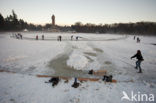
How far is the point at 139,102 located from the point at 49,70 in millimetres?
5922

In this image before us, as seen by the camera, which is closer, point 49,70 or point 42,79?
point 42,79

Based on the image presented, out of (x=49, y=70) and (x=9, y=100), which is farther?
(x=49, y=70)

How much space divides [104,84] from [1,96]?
208 inches

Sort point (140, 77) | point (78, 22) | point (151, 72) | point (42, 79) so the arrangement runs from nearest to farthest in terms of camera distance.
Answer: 1. point (42, 79)
2. point (140, 77)
3. point (151, 72)
4. point (78, 22)

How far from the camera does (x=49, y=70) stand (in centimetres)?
718

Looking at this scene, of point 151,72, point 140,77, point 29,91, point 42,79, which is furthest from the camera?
point 151,72

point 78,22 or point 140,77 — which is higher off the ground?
point 78,22

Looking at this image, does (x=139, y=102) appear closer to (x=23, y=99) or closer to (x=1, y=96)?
(x=23, y=99)

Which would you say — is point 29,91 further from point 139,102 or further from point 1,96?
point 139,102

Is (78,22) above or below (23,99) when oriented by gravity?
above

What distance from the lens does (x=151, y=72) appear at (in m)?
7.00

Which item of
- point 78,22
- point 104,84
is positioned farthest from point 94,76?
point 78,22

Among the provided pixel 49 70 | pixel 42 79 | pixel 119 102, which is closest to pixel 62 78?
pixel 42 79

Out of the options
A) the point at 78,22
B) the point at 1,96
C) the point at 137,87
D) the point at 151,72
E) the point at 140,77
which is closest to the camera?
the point at 1,96
